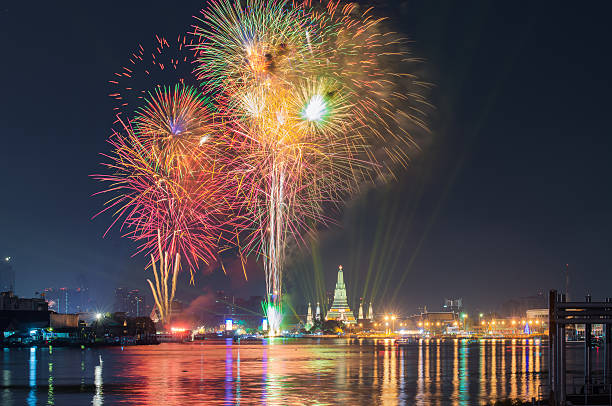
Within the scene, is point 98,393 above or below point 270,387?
above

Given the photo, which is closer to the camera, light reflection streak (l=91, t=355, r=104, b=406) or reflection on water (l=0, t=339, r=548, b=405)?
light reflection streak (l=91, t=355, r=104, b=406)

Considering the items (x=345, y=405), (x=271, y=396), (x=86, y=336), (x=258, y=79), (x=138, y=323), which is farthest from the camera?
(x=138, y=323)

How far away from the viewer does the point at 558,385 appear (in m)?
28.9

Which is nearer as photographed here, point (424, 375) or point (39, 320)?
point (424, 375)

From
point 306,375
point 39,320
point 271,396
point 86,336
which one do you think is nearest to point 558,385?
point 271,396

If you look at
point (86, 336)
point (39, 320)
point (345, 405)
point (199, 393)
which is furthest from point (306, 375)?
point (39, 320)

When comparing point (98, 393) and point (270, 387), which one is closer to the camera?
point (98, 393)

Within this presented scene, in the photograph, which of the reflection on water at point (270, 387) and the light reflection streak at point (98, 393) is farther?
the reflection on water at point (270, 387)

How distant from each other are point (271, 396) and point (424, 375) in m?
20.6

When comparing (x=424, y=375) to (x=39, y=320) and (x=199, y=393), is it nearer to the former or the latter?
(x=199, y=393)

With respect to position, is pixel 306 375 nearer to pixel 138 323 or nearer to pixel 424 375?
pixel 424 375

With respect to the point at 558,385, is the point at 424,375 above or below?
below

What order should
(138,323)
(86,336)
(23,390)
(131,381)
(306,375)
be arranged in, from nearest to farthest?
(23,390) < (131,381) < (306,375) < (86,336) < (138,323)

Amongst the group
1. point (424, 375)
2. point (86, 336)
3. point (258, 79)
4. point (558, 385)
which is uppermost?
point (258, 79)
